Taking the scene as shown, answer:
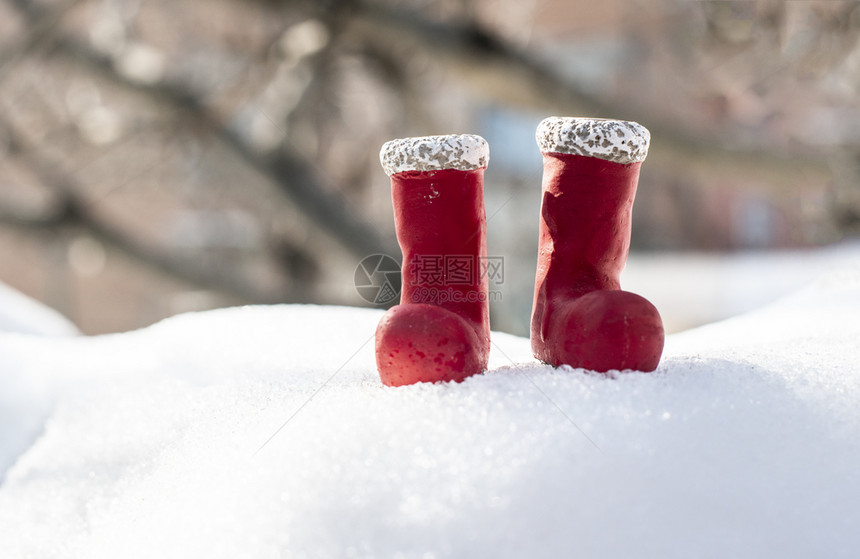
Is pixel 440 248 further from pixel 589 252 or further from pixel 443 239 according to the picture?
pixel 589 252

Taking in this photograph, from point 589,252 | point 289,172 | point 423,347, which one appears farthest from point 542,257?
point 289,172

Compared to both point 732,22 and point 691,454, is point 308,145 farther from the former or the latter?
point 691,454

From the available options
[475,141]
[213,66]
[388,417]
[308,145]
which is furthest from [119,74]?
[388,417]

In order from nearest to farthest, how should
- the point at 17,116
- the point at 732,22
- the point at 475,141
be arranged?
the point at 475,141
the point at 732,22
the point at 17,116

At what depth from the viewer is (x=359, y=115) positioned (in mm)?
3111

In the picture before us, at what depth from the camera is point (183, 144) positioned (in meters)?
2.02

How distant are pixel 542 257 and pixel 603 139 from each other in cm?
12

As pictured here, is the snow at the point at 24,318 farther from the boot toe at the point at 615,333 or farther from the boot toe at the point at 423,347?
the boot toe at the point at 615,333

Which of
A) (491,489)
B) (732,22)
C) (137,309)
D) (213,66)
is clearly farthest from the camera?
(137,309)

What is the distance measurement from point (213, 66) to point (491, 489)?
3127 mm

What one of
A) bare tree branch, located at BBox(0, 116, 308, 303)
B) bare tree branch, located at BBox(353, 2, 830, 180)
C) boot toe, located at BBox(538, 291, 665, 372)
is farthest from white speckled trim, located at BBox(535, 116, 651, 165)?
bare tree branch, located at BBox(0, 116, 308, 303)

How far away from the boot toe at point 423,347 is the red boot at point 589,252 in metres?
0.08

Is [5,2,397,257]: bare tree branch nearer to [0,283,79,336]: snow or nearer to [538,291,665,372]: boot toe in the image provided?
[0,283,79,336]: snow

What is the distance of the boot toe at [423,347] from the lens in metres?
0.51
